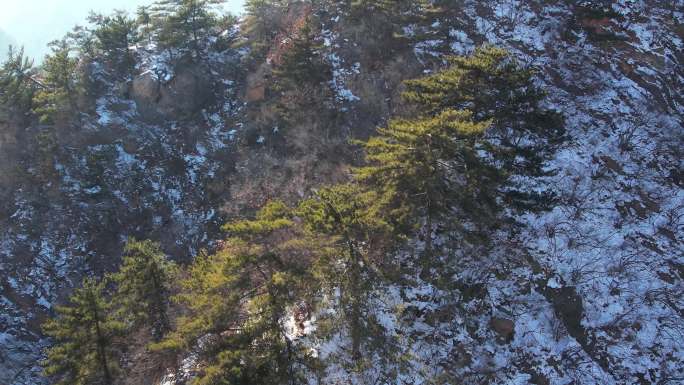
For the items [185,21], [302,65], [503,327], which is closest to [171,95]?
[185,21]

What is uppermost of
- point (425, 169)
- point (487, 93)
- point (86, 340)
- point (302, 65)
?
point (302, 65)

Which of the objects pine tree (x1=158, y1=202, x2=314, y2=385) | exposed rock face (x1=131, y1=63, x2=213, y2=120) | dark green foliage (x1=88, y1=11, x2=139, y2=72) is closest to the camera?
pine tree (x1=158, y1=202, x2=314, y2=385)

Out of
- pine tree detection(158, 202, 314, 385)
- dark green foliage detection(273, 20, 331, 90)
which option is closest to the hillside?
pine tree detection(158, 202, 314, 385)

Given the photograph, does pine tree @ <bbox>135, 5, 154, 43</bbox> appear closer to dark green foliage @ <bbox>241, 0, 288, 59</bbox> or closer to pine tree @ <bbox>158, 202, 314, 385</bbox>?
dark green foliage @ <bbox>241, 0, 288, 59</bbox>

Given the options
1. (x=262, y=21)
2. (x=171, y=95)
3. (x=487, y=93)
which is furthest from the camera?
(x=262, y=21)

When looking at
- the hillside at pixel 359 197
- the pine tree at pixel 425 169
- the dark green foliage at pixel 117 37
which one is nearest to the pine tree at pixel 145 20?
the hillside at pixel 359 197

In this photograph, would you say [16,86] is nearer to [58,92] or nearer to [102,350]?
[58,92]
